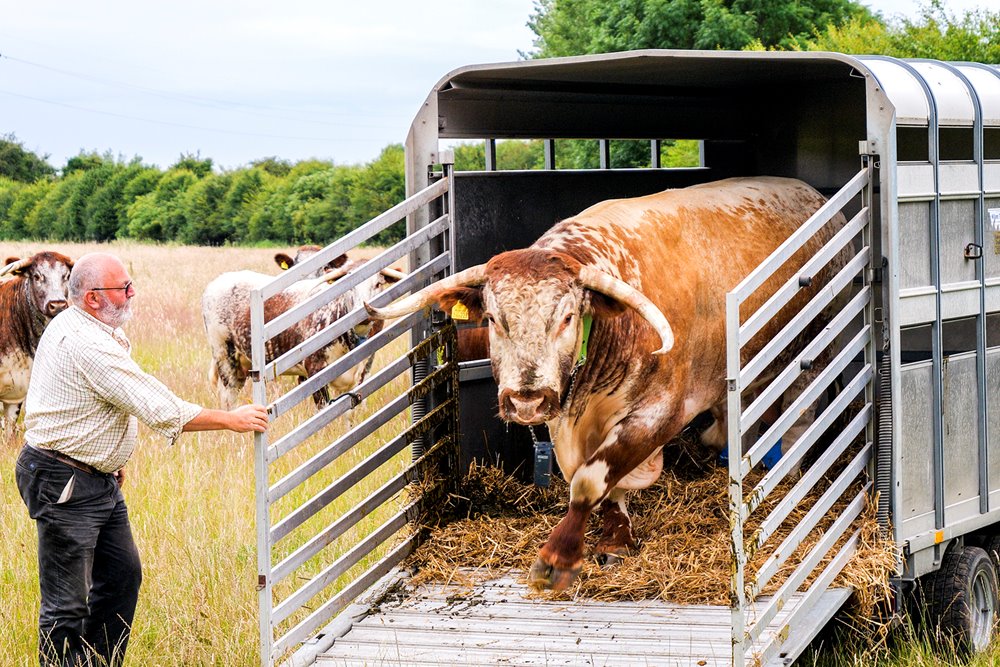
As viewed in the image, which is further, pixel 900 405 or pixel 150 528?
pixel 150 528

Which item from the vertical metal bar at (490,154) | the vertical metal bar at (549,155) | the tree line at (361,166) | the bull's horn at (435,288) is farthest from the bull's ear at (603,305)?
the tree line at (361,166)

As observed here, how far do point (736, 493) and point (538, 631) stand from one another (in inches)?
54.8

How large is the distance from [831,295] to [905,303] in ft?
2.23

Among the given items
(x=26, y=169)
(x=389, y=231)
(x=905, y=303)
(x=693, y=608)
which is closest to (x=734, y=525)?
(x=693, y=608)

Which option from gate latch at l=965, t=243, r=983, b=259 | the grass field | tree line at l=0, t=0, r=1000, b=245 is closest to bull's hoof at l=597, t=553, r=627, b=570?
the grass field

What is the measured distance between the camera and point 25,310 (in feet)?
42.9

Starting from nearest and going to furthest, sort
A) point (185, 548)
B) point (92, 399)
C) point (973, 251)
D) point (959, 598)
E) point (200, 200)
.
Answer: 1. point (92, 399)
2. point (959, 598)
3. point (973, 251)
4. point (185, 548)
5. point (200, 200)

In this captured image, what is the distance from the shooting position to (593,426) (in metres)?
6.92

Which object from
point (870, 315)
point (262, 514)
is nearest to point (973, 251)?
point (870, 315)

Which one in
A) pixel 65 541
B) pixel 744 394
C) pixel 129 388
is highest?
pixel 129 388

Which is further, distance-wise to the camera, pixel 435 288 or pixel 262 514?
pixel 435 288

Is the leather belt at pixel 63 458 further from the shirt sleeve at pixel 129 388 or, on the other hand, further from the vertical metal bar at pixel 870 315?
the vertical metal bar at pixel 870 315

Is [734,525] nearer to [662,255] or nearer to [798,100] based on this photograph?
[662,255]

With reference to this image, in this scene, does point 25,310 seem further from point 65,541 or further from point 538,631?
point 538,631
